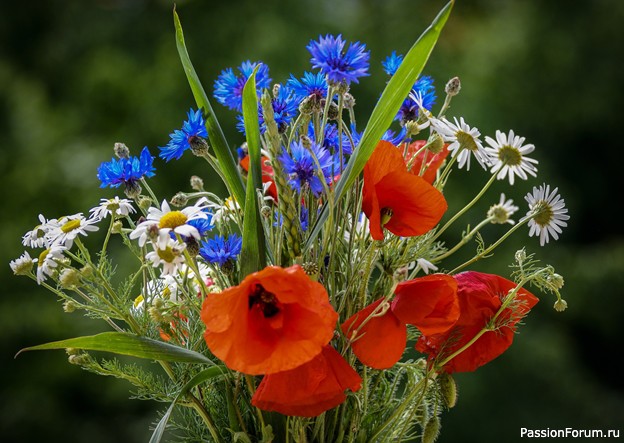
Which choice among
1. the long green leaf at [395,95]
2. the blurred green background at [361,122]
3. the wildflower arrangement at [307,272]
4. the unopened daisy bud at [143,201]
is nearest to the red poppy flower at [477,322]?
the wildflower arrangement at [307,272]

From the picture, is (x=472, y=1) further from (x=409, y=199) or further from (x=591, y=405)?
(x=409, y=199)

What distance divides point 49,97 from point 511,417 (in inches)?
85.7

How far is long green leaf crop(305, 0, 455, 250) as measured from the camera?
56 cm

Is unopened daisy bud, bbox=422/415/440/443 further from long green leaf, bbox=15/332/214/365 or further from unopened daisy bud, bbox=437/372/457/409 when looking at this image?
long green leaf, bbox=15/332/214/365

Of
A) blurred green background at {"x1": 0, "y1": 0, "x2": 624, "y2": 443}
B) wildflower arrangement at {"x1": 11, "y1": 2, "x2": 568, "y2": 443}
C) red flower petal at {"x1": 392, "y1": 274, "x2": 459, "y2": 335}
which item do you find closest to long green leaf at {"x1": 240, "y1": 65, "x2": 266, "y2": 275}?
wildflower arrangement at {"x1": 11, "y1": 2, "x2": 568, "y2": 443}

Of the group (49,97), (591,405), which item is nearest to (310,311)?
(591,405)

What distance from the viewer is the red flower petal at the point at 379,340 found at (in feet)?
1.91

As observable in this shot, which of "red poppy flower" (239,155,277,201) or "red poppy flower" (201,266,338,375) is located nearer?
"red poppy flower" (201,266,338,375)

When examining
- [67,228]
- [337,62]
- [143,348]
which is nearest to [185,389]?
[143,348]

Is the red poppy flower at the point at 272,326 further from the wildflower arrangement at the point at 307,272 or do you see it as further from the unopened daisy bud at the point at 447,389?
the unopened daisy bud at the point at 447,389

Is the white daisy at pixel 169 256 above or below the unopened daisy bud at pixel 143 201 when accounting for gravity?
below

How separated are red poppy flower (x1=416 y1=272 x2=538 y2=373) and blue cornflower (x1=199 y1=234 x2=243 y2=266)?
168 millimetres

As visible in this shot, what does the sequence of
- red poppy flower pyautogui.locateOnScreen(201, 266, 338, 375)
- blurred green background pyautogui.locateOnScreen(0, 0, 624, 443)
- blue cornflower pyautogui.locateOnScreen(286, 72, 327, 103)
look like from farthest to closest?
blurred green background pyautogui.locateOnScreen(0, 0, 624, 443) < blue cornflower pyautogui.locateOnScreen(286, 72, 327, 103) < red poppy flower pyautogui.locateOnScreen(201, 266, 338, 375)

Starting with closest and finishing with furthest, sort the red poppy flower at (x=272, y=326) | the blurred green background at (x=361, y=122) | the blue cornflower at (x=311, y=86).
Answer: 1. the red poppy flower at (x=272, y=326)
2. the blue cornflower at (x=311, y=86)
3. the blurred green background at (x=361, y=122)
